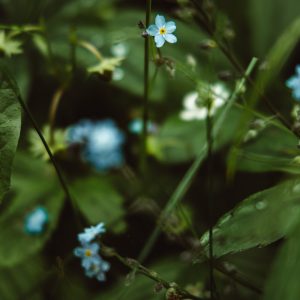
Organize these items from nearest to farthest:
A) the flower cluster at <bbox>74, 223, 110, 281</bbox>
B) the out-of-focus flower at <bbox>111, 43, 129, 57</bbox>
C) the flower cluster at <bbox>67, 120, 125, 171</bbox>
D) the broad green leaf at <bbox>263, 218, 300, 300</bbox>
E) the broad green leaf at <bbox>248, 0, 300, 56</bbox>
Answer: the broad green leaf at <bbox>263, 218, 300, 300</bbox> → the flower cluster at <bbox>74, 223, 110, 281</bbox> → the flower cluster at <bbox>67, 120, 125, 171</bbox> → the out-of-focus flower at <bbox>111, 43, 129, 57</bbox> → the broad green leaf at <bbox>248, 0, 300, 56</bbox>

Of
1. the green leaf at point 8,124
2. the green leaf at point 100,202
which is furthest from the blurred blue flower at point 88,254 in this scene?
the green leaf at point 100,202

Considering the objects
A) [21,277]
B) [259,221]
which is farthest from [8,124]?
[21,277]

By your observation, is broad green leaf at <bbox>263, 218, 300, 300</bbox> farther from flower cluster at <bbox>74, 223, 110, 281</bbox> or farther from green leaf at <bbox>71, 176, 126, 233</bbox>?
green leaf at <bbox>71, 176, 126, 233</bbox>

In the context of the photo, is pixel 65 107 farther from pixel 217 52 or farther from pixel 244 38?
pixel 244 38

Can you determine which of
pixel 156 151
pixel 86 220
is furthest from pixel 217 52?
pixel 86 220

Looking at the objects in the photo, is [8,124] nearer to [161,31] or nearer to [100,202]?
[161,31]

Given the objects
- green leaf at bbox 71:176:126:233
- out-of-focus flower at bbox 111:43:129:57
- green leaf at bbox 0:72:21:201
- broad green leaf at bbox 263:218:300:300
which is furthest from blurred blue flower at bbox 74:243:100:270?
out-of-focus flower at bbox 111:43:129:57
